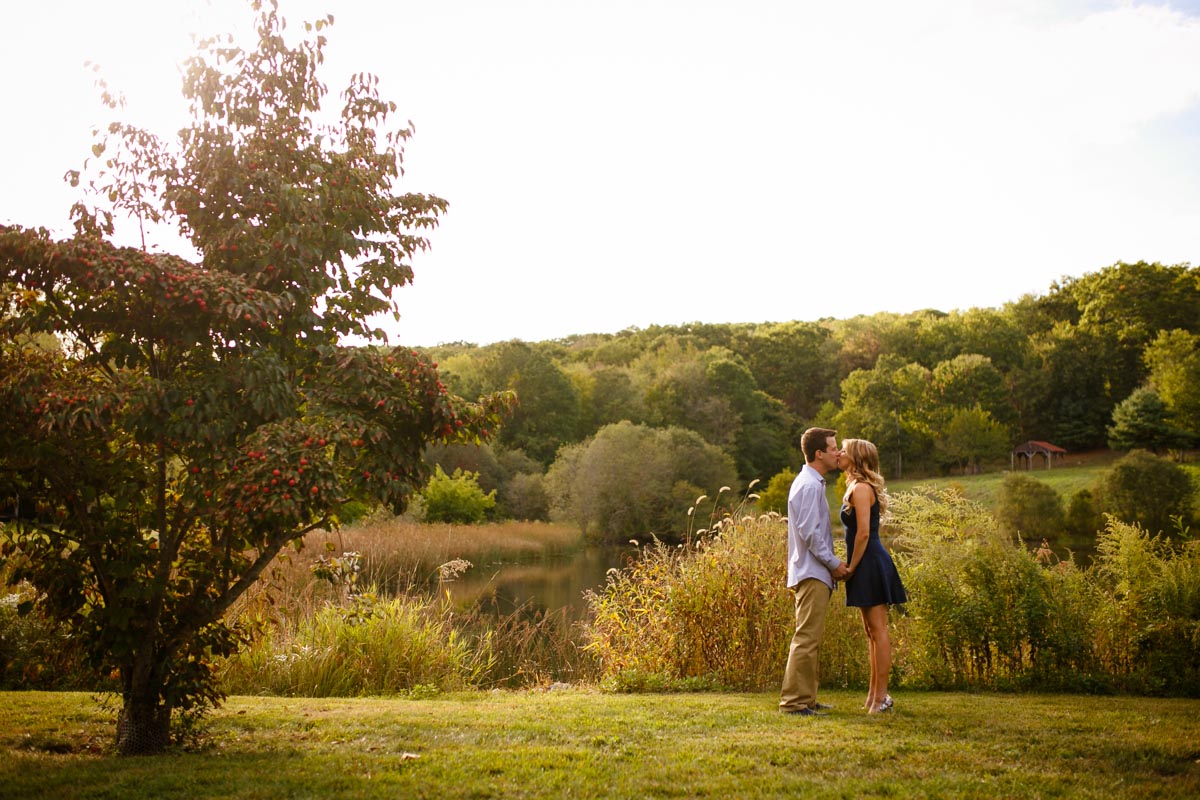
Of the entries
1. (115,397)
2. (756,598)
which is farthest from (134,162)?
(756,598)

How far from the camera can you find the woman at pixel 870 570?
6.23 meters

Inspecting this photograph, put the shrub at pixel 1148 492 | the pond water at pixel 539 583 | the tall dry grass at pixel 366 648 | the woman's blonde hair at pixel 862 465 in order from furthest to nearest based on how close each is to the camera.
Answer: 1. the shrub at pixel 1148 492
2. the pond water at pixel 539 583
3. the tall dry grass at pixel 366 648
4. the woman's blonde hair at pixel 862 465

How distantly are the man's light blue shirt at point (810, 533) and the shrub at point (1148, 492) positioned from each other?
96.6 feet

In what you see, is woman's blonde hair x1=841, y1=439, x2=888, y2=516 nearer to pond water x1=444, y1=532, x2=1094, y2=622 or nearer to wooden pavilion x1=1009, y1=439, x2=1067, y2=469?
pond water x1=444, y1=532, x2=1094, y2=622

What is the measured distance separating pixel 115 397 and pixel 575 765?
3023mm

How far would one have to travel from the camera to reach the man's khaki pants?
623cm

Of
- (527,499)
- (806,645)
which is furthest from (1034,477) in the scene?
(806,645)

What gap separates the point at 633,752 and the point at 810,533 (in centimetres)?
198

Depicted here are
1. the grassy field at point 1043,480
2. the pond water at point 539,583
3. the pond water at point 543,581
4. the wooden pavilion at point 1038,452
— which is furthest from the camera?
the wooden pavilion at point 1038,452

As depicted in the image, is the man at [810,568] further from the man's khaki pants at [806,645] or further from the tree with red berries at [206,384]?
the tree with red berries at [206,384]

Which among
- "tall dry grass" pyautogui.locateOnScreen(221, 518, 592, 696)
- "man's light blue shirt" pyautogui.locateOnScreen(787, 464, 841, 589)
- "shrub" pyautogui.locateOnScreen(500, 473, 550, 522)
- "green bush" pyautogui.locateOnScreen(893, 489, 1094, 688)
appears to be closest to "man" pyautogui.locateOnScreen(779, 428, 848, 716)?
"man's light blue shirt" pyautogui.locateOnScreen(787, 464, 841, 589)

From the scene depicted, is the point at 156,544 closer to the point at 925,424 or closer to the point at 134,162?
the point at 134,162

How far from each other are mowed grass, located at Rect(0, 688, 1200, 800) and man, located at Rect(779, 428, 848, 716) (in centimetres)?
29

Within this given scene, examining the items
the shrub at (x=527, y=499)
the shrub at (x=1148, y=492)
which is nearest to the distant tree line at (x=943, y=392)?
the shrub at (x=527, y=499)
